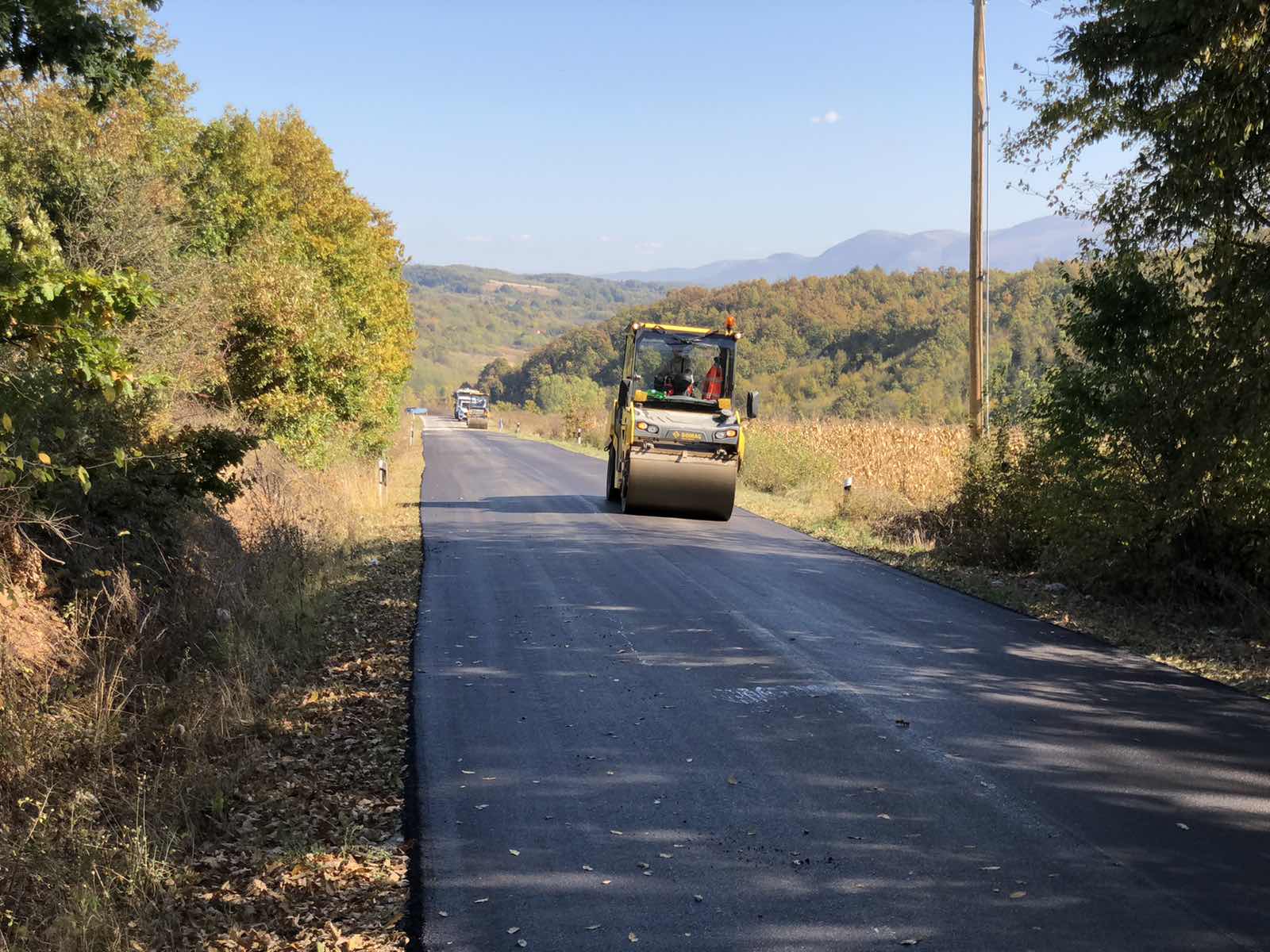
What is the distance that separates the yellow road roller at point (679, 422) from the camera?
57.4 feet

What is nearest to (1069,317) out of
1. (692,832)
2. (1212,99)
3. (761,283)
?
(1212,99)

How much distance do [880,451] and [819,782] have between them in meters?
19.1

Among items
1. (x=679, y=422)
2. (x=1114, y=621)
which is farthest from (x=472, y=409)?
(x=1114, y=621)

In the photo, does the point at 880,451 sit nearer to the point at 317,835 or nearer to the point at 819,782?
the point at 819,782

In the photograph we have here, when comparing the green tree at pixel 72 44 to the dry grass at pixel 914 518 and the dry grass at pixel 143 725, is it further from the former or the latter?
the dry grass at pixel 914 518

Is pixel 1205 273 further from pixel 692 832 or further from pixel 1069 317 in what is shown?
pixel 692 832

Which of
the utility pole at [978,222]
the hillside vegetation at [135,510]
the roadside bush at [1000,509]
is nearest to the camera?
the hillside vegetation at [135,510]

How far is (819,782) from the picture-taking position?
5.93 meters

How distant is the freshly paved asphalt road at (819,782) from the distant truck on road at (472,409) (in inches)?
2408

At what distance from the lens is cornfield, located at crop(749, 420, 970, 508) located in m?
20.3

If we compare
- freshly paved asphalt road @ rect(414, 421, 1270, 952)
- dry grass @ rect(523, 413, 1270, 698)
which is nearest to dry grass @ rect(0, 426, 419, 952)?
freshly paved asphalt road @ rect(414, 421, 1270, 952)

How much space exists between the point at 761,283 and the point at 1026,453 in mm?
80037

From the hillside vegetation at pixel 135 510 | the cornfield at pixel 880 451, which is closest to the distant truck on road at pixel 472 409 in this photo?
the cornfield at pixel 880 451

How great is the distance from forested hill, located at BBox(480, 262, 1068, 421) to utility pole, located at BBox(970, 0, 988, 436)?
31109mm
